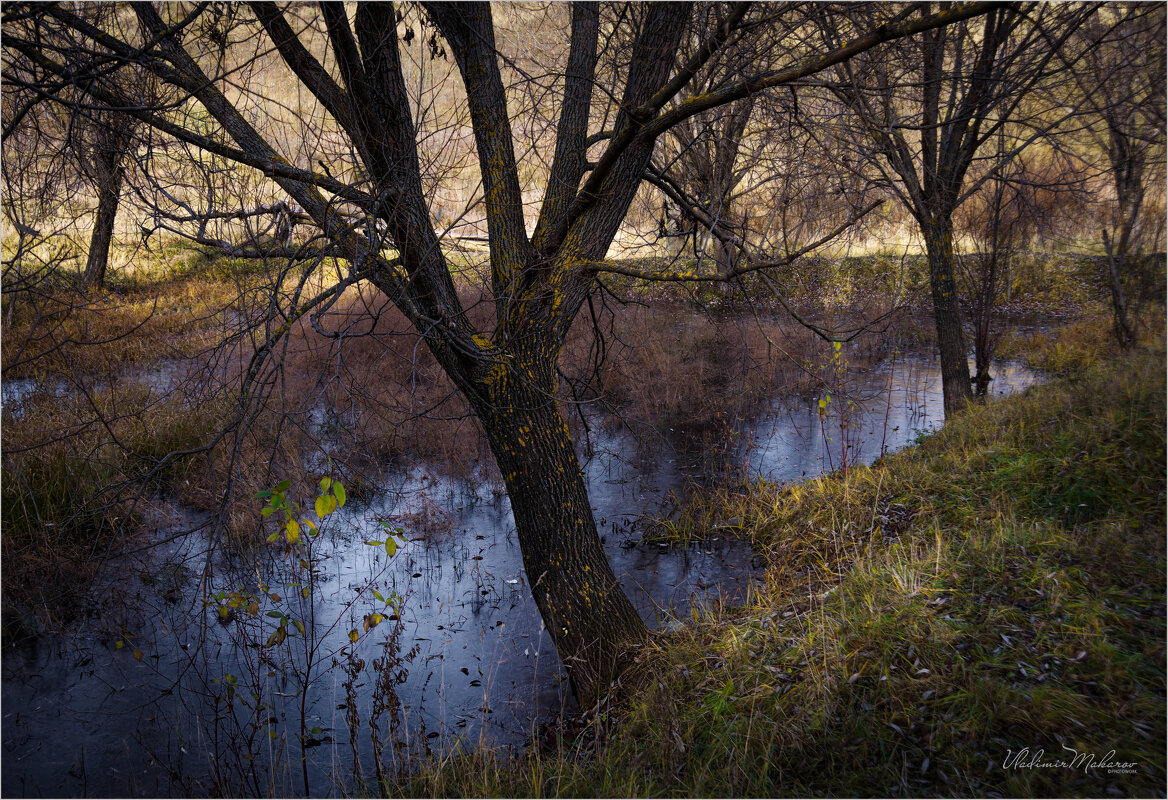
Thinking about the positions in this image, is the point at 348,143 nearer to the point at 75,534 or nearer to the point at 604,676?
the point at 604,676

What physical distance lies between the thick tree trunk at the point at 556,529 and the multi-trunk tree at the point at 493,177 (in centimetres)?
1

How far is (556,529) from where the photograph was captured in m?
4.74

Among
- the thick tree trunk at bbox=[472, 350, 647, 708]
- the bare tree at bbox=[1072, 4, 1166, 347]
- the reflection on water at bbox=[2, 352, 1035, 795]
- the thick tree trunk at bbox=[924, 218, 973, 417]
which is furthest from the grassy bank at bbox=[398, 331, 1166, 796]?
the thick tree trunk at bbox=[924, 218, 973, 417]

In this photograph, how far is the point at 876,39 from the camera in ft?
10.8

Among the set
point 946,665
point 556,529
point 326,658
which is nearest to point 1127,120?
point 946,665

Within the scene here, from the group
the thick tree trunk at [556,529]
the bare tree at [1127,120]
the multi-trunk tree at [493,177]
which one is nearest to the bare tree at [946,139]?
the bare tree at [1127,120]

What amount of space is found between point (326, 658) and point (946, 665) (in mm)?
Answer: 4323

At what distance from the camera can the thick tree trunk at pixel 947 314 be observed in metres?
8.83

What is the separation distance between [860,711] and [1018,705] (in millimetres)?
726

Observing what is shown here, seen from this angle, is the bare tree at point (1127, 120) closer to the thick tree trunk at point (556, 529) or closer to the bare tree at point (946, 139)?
the bare tree at point (946, 139)

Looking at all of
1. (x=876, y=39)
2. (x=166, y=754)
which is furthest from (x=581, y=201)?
(x=166, y=754)

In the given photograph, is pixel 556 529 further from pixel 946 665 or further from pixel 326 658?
pixel 946 665

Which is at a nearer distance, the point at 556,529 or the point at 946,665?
the point at 946,665

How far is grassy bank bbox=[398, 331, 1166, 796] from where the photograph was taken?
10.6ft
